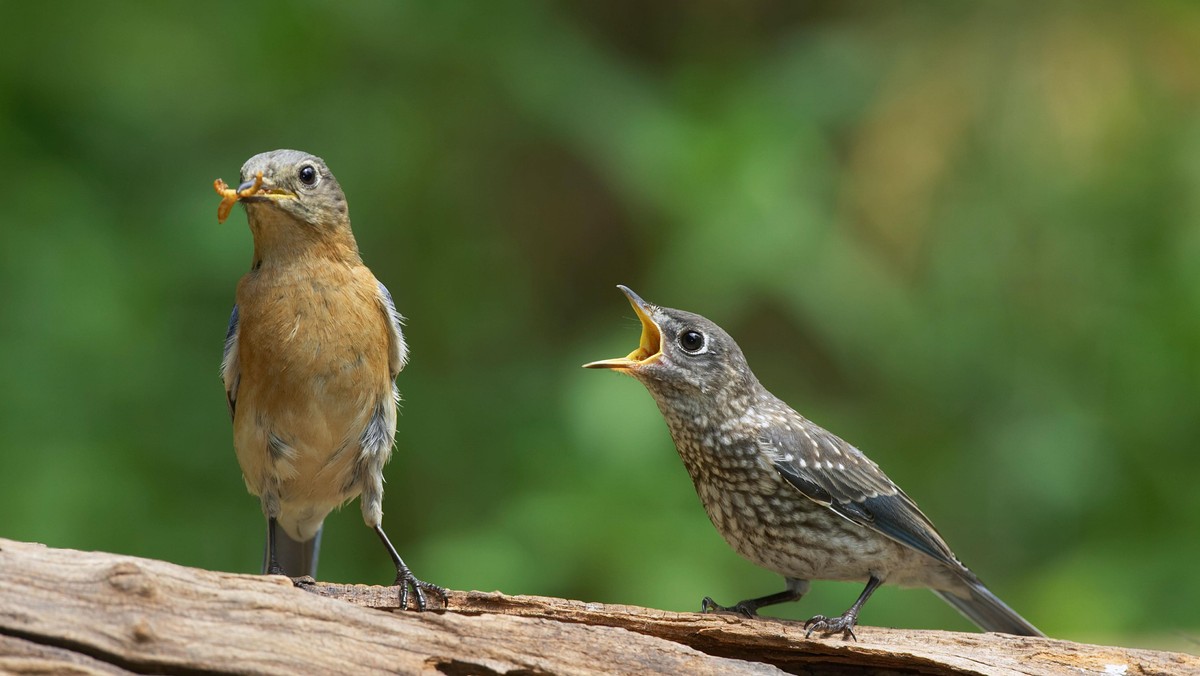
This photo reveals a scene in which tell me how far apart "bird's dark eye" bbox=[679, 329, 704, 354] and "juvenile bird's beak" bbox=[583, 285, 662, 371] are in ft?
0.31

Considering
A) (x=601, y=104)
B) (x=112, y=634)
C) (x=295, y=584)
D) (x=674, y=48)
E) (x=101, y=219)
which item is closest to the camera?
(x=112, y=634)

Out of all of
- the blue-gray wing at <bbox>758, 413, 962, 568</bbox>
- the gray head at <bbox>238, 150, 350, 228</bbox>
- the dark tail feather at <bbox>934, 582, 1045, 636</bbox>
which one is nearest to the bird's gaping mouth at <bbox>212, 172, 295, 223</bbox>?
the gray head at <bbox>238, 150, 350, 228</bbox>

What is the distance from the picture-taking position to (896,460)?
6750mm

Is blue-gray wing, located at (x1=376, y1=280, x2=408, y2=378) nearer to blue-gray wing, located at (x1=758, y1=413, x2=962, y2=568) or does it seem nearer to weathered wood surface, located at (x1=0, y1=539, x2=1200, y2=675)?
weathered wood surface, located at (x1=0, y1=539, x2=1200, y2=675)

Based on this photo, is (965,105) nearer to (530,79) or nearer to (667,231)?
(667,231)

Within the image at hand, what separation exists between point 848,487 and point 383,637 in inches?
71.4

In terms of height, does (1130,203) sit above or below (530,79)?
below

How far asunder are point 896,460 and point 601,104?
101 inches

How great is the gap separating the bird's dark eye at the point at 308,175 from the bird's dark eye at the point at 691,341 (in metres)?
1.47

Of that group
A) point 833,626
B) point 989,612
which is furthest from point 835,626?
point 989,612

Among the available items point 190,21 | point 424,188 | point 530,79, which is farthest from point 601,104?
point 190,21

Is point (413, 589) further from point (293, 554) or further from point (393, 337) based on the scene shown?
point (293, 554)

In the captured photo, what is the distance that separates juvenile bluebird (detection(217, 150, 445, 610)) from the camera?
425cm

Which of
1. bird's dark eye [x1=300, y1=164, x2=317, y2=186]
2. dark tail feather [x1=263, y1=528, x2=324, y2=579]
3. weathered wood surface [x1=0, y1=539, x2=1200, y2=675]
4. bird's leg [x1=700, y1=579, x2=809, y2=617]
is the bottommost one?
weathered wood surface [x1=0, y1=539, x2=1200, y2=675]
